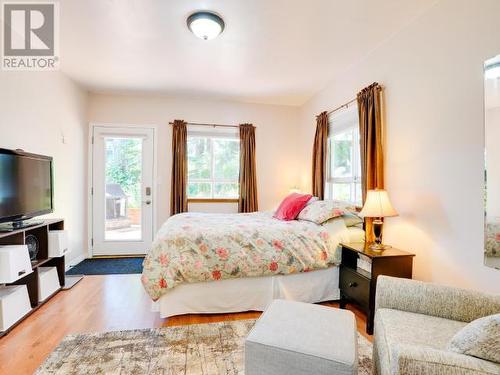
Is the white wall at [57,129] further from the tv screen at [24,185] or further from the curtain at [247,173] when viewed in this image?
the curtain at [247,173]

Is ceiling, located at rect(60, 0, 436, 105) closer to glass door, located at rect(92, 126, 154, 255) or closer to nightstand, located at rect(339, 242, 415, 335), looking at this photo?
glass door, located at rect(92, 126, 154, 255)

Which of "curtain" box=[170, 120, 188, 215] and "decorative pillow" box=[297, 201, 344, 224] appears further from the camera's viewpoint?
"curtain" box=[170, 120, 188, 215]

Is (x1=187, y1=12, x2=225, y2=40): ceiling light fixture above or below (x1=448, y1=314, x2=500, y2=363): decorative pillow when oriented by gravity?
above

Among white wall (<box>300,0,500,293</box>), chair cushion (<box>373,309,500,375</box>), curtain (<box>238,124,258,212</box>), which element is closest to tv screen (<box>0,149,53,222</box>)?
curtain (<box>238,124,258,212</box>)

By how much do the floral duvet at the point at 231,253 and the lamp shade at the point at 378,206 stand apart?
47cm

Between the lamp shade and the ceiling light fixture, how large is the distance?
1.92 metres

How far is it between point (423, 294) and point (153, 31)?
9.45 ft

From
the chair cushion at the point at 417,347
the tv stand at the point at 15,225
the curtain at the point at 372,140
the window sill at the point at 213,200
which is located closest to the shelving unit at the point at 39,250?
the tv stand at the point at 15,225

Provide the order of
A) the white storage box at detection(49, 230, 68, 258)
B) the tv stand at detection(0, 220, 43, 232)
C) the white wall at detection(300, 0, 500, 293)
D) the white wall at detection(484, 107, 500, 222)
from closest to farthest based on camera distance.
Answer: the white wall at detection(484, 107, 500, 222) → the white wall at detection(300, 0, 500, 293) → the tv stand at detection(0, 220, 43, 232) → the white storage box at detection(49, 230, 68, 258)

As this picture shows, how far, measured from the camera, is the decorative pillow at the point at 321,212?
274 cm

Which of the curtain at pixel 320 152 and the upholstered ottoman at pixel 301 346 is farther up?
the curtain at pixel 320 152

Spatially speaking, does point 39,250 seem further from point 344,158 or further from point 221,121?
point 344,158

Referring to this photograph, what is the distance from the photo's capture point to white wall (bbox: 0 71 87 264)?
2607mm

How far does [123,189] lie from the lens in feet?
14.3
